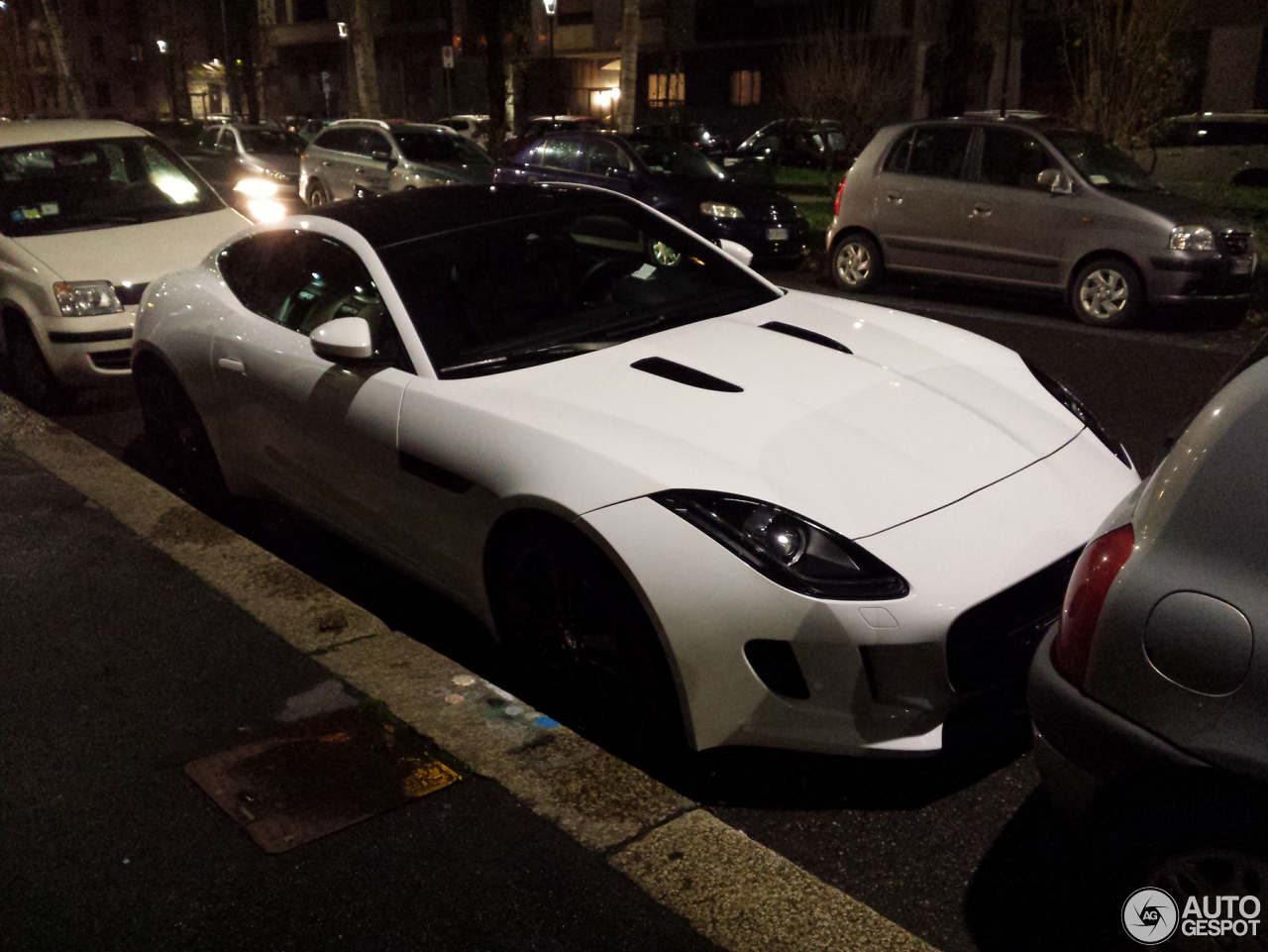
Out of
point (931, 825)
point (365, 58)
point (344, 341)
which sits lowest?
point (931, 825)

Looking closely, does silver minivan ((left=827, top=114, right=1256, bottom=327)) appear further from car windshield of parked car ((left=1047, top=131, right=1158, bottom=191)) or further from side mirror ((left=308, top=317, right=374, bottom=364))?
side mirror ((left=308, top=317, right=374, bottom=364))

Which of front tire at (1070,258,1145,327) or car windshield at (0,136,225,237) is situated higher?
car windshield at (0,136,225,237)

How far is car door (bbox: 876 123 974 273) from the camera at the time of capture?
10.9 m

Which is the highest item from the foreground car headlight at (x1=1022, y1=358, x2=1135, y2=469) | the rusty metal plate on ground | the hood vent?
the hood vent

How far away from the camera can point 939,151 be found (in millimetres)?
11039

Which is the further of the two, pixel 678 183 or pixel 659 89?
pixel 659 89

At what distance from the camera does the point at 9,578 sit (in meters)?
4.64

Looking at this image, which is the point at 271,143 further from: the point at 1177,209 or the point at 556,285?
the point at 556,285

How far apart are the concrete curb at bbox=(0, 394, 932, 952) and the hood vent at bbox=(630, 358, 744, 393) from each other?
1.08 metres

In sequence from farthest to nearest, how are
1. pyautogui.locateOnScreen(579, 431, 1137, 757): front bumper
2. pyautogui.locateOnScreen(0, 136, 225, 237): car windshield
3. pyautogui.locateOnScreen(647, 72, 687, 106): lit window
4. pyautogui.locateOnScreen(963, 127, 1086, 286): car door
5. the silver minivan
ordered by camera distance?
pyautogui.locateOnScreen(647, 72, 687, 106): lit window, pyautogui.locateOnScreen(963, 127, 1086, 286): car door, the silver minivan, pyautogui.locateOnScreen(0, 136, 225, 237): car windshield, pyautogui.locateOnScreen(579, 431, 1137, 757): front bumper

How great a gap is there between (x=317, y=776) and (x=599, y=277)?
83.3 inches

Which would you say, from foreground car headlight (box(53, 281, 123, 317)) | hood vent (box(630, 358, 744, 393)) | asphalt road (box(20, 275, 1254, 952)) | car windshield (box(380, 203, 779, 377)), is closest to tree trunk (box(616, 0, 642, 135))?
foreground car headlight (box(53, 281, 123, 317))

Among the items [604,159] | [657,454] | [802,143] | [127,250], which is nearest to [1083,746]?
[657,454]

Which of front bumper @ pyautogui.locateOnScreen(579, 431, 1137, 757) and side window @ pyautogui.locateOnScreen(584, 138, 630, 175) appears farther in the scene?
side window @ pyautogui.locateOnScreen(584, 138, 630, 175)
